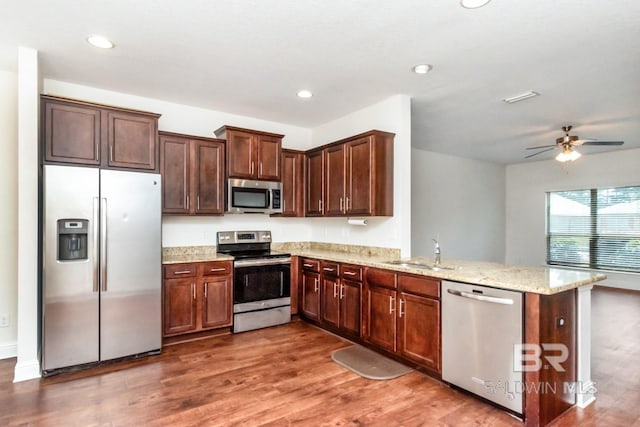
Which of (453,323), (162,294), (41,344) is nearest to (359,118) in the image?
(453,323)

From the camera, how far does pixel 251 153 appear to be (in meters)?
4.42

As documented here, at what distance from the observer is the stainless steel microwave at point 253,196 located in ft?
14.1

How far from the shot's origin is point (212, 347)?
3.69 metres

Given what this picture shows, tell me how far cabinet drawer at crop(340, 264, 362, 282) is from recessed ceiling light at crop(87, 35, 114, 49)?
302 centimetres

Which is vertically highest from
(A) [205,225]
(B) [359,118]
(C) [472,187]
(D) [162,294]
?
(B) [359,118]

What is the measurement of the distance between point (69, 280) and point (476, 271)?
3527mm

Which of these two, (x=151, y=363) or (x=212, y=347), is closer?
(x=151, y=363)

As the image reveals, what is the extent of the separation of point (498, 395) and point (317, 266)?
238cm

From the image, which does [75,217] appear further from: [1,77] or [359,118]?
[359,118]

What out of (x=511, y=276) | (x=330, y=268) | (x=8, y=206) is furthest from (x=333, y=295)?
(x=8, y=206)

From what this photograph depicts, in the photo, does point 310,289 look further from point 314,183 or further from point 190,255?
point 190,255

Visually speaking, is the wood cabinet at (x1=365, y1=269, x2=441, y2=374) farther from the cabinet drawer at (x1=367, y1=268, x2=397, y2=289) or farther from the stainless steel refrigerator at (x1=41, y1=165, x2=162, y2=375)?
the stainless steel refrigerator at (x1=41, y1=165, x2=162, y2=375)

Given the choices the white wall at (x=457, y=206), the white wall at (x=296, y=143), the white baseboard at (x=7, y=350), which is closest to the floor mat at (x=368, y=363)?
the white wall at (x=296, y=143)

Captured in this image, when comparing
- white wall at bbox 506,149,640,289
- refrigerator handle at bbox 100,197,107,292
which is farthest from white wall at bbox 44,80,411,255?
white wall at bbox 506,149,640,289
